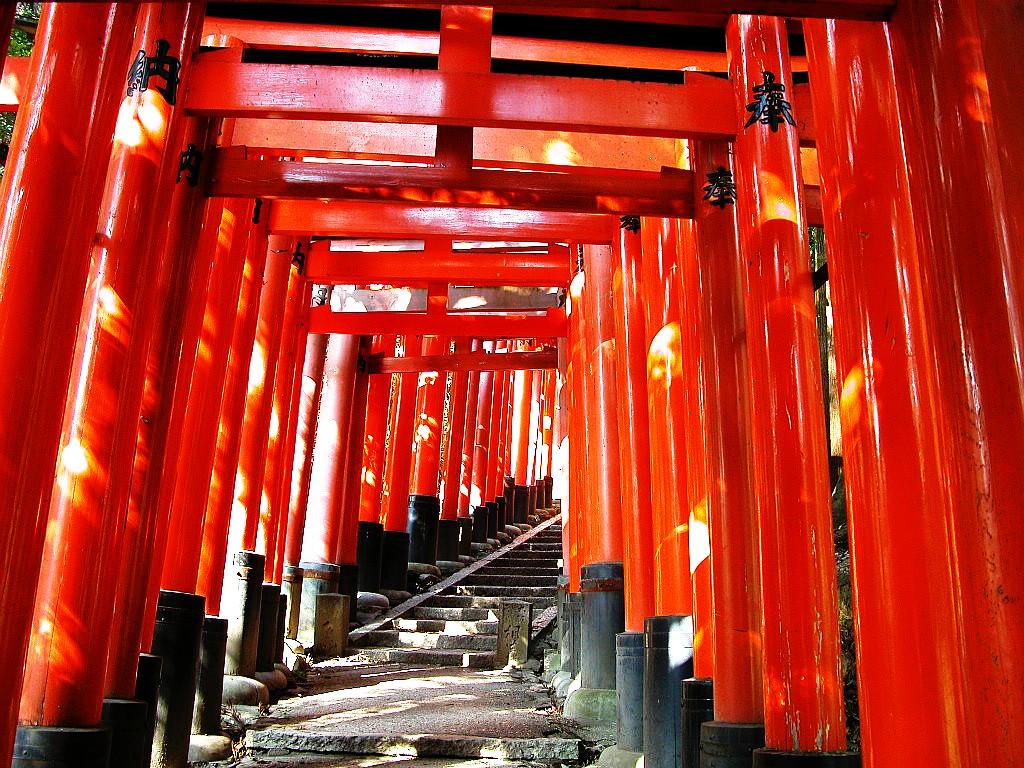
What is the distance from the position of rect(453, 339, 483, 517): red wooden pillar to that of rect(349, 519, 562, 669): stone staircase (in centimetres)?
112

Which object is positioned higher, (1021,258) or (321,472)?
(321,472)

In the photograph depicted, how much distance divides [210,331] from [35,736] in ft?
11.2

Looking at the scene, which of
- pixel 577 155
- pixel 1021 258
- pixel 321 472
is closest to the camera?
pixel 1021 258

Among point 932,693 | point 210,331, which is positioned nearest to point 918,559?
point 932,693

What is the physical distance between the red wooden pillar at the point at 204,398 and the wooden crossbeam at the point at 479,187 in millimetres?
1314

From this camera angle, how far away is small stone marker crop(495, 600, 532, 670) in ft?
37.0

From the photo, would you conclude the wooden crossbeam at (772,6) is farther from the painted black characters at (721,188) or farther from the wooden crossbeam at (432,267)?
the wooden crossbeam at (432,267)

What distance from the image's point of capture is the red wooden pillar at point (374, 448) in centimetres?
1476

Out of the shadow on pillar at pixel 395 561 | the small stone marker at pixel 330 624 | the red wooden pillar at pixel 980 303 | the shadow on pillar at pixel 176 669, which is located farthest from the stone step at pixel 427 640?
the red wooden pillar at pixel 980 303

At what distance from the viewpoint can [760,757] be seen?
3.95 m

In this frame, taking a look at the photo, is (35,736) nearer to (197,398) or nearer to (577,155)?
(197,398)

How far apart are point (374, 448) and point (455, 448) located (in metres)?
2.72

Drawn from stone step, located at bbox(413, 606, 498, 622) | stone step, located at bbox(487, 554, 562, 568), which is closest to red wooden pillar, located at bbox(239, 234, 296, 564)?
stone step, located at bbox(413, 606, 498, 622)

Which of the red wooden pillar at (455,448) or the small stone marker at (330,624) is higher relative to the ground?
the red wooden pillar at (455,448)
